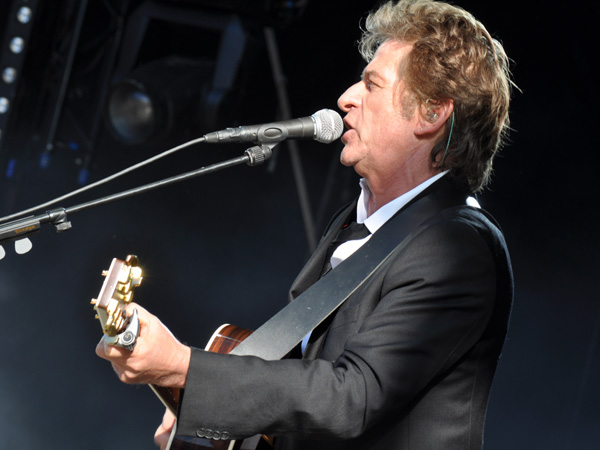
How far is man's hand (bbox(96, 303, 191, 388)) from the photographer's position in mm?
1283

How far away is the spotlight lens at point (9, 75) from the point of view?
341cm

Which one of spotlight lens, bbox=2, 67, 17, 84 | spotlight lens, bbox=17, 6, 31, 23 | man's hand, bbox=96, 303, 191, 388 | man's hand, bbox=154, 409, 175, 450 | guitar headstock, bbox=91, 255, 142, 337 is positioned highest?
spotlight lens, bbox=17, 6, 31, 23

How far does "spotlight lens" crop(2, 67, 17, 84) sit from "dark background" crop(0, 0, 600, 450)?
0.11 metres

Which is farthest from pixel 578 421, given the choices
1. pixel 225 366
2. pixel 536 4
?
pixel 225 366

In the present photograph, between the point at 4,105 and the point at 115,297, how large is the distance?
256 centimetres

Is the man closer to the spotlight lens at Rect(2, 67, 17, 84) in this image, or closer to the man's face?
the man's face

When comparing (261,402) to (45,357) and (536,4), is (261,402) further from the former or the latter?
(45,357)

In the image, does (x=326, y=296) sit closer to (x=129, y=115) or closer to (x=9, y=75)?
(x=129, y=115)

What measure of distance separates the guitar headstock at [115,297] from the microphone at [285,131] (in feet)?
1.46

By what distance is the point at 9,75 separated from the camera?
3.41m

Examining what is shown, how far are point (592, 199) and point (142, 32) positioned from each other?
2.36 meters

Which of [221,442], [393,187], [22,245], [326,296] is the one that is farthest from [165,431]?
[393,187]

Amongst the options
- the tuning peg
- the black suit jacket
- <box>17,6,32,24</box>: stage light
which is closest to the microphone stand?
the tuning peg

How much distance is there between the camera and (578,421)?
3307 millimetres
